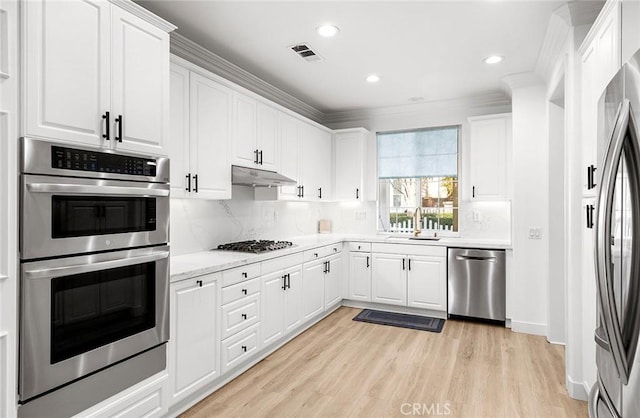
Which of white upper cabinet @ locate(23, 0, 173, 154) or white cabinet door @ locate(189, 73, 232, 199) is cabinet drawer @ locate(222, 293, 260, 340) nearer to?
white cabinet door @ locate(189, 73, 232, 199)

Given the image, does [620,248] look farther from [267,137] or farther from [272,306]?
[267,137]

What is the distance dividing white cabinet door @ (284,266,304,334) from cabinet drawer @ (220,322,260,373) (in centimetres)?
49

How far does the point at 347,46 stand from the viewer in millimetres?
3256

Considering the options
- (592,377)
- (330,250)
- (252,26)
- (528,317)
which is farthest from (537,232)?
(252,26)

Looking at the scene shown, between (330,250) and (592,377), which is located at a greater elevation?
(330,250)

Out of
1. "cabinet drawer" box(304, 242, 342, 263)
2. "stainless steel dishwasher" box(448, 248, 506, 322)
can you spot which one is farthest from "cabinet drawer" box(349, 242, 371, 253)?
"stainless steel dishwasher" box(448, 248, 506, 322)

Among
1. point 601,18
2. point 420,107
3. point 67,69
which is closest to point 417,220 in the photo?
point 420,107

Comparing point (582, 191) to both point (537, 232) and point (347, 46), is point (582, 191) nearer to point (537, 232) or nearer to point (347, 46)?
point (537, 232)

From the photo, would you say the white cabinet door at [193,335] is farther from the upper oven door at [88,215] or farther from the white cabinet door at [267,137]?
the white cabinet door at [267,137]

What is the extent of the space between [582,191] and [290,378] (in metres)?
2.54

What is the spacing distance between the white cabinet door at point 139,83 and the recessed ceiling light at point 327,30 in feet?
4.15

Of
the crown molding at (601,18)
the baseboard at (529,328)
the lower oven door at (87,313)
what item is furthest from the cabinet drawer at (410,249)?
the lower oven door at (87,313)

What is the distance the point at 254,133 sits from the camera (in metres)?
3.64

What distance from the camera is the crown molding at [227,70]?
309 cm
